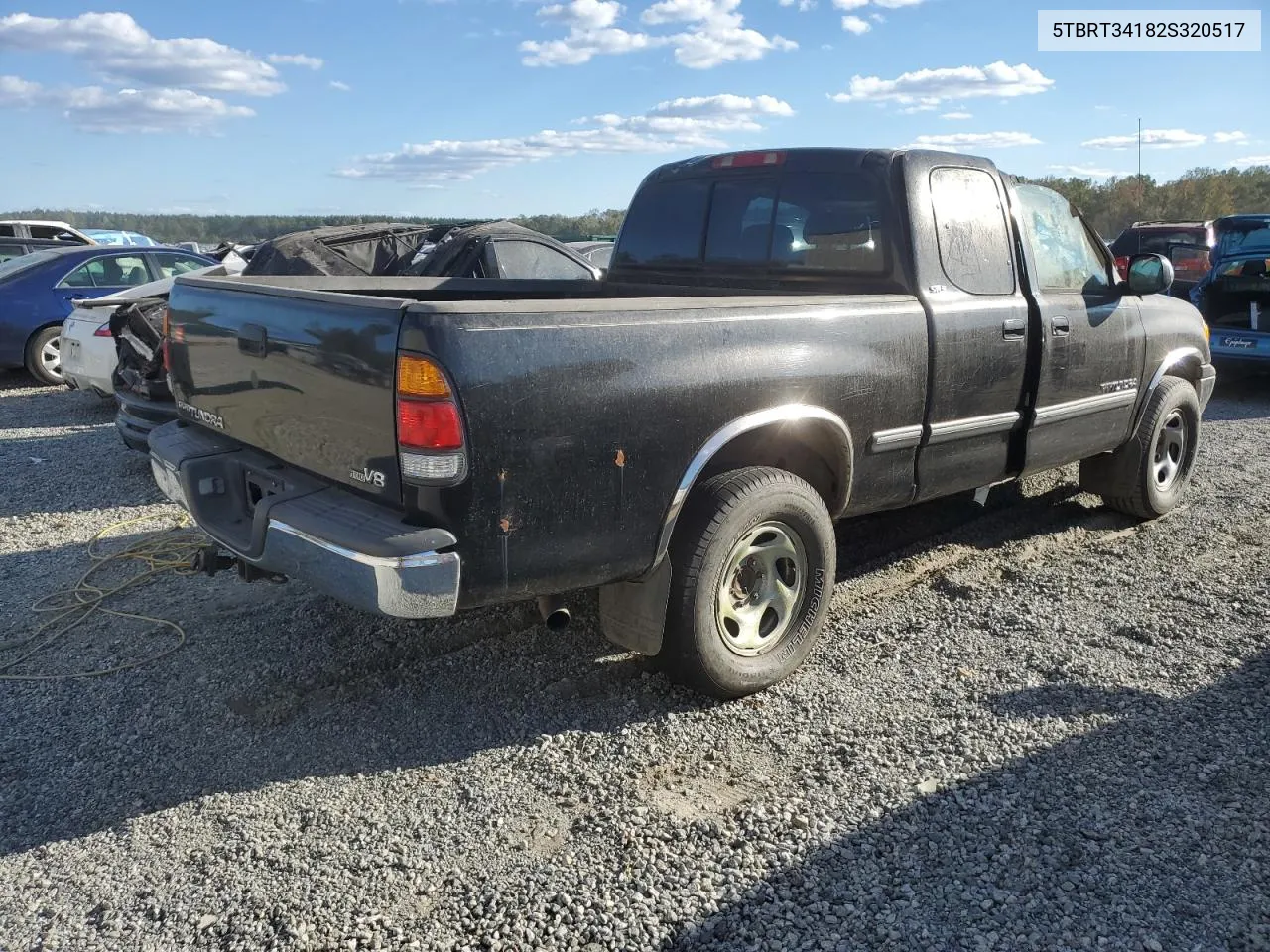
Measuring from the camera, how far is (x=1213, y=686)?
3.79m

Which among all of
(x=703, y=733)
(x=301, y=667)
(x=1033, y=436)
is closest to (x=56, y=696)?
(x=301, y=667)

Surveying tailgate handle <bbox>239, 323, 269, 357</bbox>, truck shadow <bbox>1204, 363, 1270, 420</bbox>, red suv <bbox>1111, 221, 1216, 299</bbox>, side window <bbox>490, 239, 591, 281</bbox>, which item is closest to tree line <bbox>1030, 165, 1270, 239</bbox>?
red suv <bbox>1111, 221, 1216, 299</bbox>

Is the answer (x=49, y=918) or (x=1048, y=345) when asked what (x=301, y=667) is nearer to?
(x=49, y=918)

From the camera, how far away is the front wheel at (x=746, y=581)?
3.43m

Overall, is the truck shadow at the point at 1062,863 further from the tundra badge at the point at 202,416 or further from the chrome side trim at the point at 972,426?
the tundra badge at the point at 202,416

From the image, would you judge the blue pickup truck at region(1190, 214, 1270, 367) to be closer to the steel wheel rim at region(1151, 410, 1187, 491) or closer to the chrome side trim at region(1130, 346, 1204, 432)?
the steel wheel rim at region(1151, 410, 1187, 491)

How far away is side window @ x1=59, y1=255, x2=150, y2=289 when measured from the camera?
36.2 feet

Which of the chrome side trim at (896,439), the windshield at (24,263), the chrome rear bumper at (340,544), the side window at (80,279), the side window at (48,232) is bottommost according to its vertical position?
the chrome rear bumper at (340,544)

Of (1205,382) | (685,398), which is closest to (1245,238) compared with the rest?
(1205,382)

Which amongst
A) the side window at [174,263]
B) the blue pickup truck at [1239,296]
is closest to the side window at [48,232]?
the side window at [174,263]

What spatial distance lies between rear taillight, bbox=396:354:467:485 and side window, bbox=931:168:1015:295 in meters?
2.48

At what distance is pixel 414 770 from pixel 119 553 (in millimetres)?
3014

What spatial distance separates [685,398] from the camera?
3230 millimetres

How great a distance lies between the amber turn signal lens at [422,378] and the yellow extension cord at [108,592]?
2.13 meters
